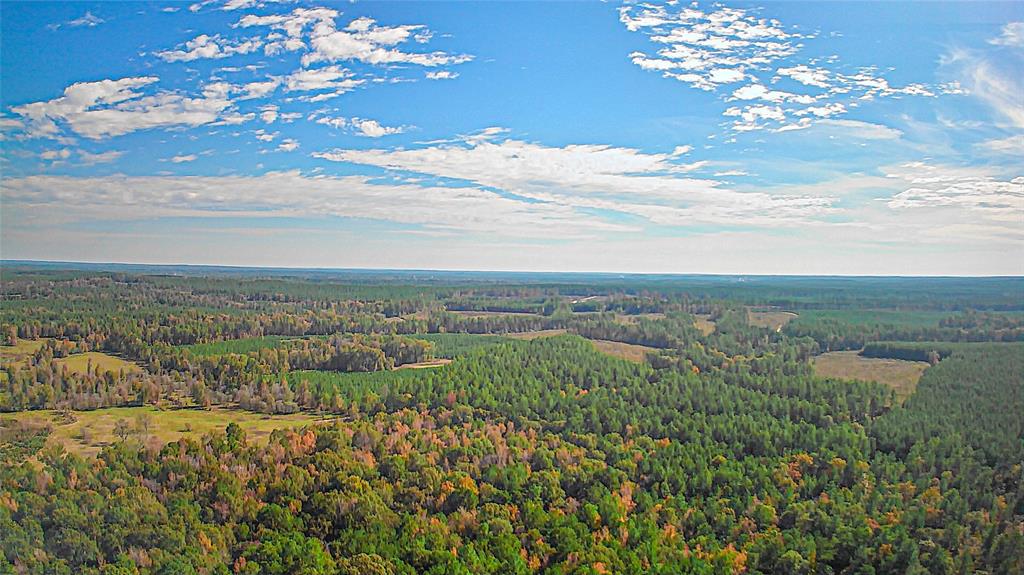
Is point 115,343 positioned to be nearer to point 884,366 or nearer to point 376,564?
point 376,564

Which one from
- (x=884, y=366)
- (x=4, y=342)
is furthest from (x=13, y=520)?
(x=884, y=366)

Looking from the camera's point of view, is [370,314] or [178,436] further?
[370,314]

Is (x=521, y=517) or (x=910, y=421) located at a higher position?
(x=910, y=421)

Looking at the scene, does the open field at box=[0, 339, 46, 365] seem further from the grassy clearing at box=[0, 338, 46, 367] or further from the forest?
the forest

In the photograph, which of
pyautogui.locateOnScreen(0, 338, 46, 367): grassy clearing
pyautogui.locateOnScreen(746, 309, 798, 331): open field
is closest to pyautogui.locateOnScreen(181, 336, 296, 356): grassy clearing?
pyautogui.locateOnScreen(0, 338, 46, 367): grassy clearing

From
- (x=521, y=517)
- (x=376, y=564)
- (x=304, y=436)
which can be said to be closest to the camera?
(x=376, y=564)

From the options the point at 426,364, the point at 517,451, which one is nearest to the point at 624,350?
the point at 426,364

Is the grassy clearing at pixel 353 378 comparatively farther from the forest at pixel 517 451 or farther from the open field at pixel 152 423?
the open field at pixel 152 423
